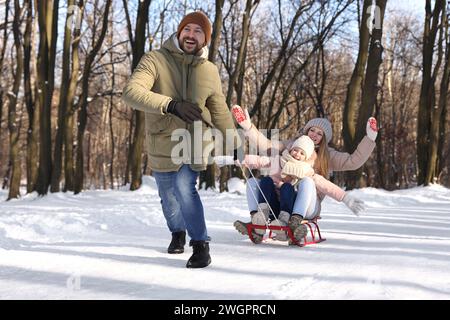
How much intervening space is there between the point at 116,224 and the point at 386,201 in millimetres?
7169

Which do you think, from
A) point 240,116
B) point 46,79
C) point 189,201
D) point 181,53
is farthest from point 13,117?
point 189,201

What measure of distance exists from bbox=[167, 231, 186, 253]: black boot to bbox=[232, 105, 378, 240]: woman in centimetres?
68

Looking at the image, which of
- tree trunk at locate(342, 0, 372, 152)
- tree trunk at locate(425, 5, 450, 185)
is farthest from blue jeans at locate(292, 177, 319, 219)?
tree trunk at locate(425, 5, 450, 185)

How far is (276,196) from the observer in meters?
4.97

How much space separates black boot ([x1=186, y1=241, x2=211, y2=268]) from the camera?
11.4 ft

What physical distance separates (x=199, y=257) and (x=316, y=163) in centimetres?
202

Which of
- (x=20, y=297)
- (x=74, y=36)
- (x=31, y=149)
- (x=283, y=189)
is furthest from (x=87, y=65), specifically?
(x=20, y=297)

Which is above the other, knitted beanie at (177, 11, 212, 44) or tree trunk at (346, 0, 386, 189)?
tree trunk at (346, 0, 386, 189)

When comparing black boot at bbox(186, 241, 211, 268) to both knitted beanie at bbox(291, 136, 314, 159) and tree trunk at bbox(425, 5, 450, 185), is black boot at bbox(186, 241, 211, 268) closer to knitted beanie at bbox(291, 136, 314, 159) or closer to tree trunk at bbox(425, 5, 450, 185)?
knitted beanie at bbox(291, 136, 314, 159)

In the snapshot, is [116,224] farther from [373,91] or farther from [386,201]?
[373,91]

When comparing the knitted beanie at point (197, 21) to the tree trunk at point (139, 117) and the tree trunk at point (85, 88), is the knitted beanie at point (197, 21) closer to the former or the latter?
the tree trunk at point (139, 117)

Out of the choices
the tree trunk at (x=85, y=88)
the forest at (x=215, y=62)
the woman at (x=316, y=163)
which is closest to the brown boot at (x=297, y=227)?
the woman at (x=316, y=163)

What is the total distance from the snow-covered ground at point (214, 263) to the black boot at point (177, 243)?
0.08 metres
